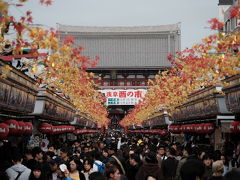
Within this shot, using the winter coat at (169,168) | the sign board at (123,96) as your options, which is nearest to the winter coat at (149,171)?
the winter coat at (169,168)

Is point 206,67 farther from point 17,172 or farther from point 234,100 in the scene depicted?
point 17,172

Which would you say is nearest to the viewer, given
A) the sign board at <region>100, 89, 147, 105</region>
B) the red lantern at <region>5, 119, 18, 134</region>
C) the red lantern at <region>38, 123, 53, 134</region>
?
the red lantern at <region>5, 119, 18, 134</region>

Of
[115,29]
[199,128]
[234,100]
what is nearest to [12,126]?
[234,100]

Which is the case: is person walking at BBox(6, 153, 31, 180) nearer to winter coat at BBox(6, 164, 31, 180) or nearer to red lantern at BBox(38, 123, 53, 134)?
winter coat at BBox(6, 164, 31, 180)

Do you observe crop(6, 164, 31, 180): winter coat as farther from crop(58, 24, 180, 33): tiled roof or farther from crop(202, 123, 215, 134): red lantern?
crop(58, 24, 180, 33): tiled roof

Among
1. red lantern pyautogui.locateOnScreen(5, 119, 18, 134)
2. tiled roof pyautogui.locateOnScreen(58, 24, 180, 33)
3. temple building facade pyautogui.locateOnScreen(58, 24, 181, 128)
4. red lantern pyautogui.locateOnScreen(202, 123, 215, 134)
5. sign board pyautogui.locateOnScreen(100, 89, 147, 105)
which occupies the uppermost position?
tiled roof pyautogui.locateOnScreen(58, 24, 180, 33)

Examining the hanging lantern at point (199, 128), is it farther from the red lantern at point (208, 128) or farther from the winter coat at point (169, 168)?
the winter coat at point (169, 168)

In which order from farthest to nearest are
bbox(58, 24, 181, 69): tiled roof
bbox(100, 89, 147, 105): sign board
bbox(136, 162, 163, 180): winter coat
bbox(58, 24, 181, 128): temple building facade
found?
bbox(58, 24, 181, 69): tiled roof, bbox(58, 24, 181, 128): temple building facade, bbox(100, 89, 147, 105): sign board, bbox(136, 162, 163, 180): winter coat

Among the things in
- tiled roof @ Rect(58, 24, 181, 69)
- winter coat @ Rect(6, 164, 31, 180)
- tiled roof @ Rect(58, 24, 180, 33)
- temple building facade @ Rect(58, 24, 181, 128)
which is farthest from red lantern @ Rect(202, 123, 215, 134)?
tiled roof @ Rect(58, 24, 180, 33)

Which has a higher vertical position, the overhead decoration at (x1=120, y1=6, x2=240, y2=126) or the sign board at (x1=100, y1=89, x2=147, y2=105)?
the sign board at (x1=100, y1=89, x2=147, y2=105)

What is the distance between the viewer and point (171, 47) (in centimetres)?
9594

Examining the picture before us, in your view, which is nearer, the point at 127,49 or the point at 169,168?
the point at 169,168

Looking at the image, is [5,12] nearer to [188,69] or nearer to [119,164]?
[119,164]

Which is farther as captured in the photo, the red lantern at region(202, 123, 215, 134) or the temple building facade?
the temple building facade
